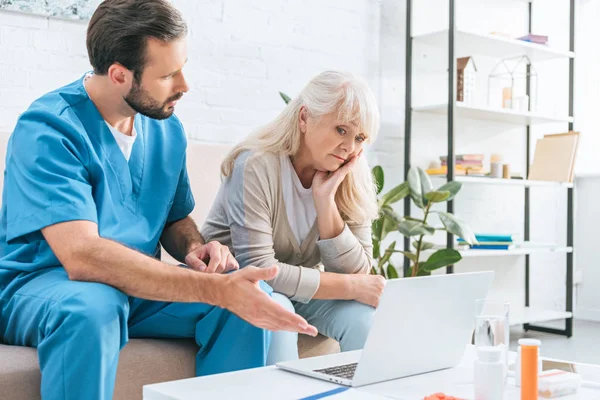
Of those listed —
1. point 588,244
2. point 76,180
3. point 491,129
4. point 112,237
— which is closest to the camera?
point 76,180

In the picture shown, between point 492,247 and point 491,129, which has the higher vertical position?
point 491,129

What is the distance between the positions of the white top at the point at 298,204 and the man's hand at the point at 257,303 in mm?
614

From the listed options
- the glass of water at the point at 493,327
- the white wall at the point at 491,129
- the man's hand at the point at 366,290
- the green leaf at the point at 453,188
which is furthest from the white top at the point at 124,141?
the white wall at the point at 491,129

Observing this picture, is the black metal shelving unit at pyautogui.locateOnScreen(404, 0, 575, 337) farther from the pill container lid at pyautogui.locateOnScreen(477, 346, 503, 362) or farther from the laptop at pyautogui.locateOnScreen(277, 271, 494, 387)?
the pill container lid at pyautogui.locateOnScreen(477, 346, 503, 362)

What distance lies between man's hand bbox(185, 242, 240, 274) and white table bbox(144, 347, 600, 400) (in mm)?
331

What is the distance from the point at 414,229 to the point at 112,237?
169 cm

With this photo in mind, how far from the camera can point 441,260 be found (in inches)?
122

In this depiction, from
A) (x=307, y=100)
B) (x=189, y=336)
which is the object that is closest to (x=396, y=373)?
(x=189, y=336)

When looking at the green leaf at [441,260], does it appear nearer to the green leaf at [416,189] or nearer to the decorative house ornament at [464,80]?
the green leaf at [416,189]

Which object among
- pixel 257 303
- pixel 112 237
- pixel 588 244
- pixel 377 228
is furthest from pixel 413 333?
pixel 588 244

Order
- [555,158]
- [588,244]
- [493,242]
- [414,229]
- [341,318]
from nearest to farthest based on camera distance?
[341,318] → [414,229] → [493,242] → [555,158] → [588,244]

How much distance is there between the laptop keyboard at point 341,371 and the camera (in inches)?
47.2

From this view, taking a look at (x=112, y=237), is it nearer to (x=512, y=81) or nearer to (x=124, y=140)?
(x=124, y=140)

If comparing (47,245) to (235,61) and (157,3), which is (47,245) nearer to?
(157,3)
